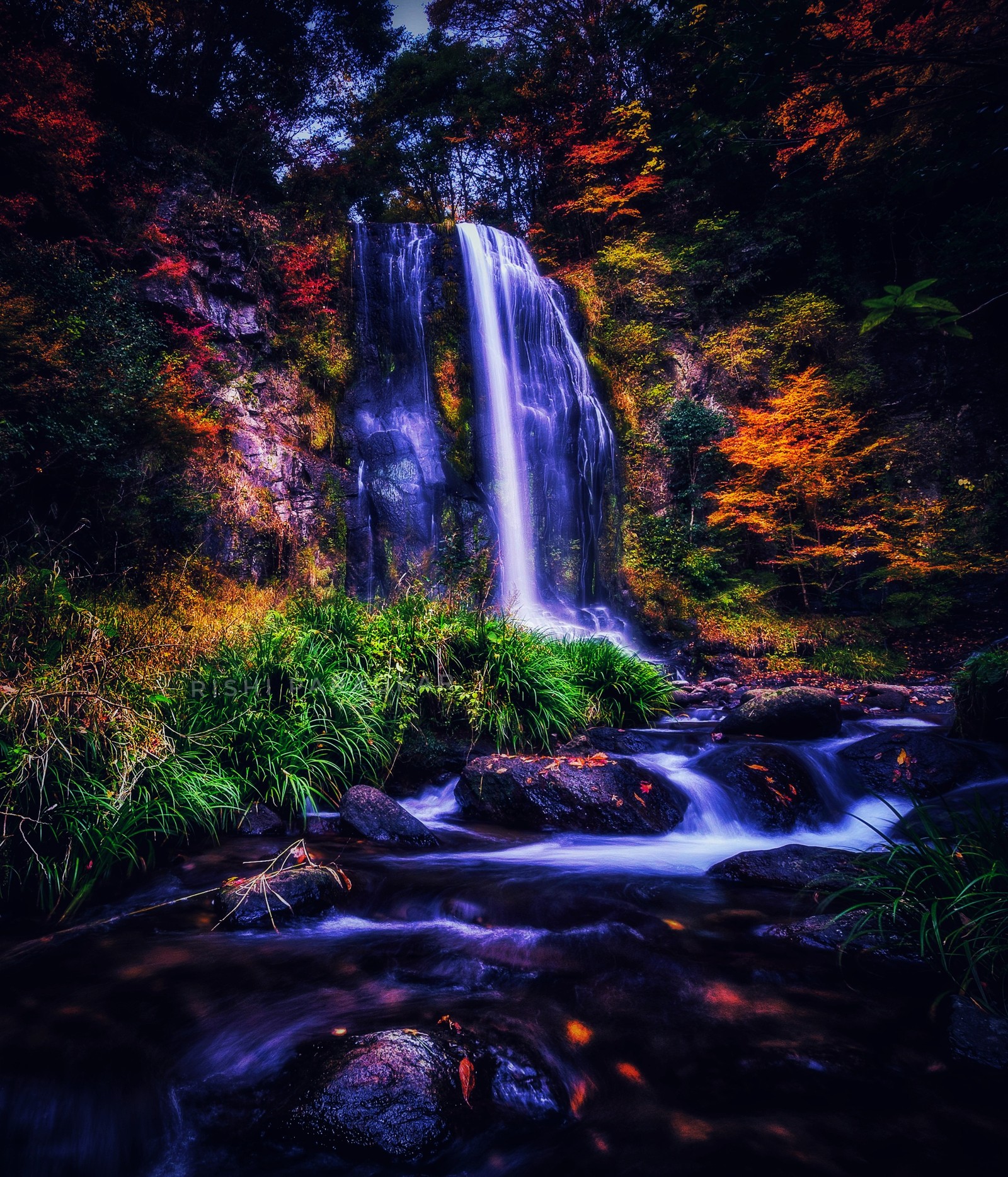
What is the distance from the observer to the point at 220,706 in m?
4.92

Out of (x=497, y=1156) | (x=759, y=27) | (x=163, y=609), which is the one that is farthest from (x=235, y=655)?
(x=759, y=27)

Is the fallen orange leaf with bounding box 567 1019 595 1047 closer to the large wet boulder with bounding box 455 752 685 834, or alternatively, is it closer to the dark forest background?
the large wet boulder with bounding box 455 752 685 834

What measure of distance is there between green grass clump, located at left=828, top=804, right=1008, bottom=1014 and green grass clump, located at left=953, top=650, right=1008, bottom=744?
165 inches

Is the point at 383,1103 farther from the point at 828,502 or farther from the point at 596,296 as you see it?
the point at 596,296

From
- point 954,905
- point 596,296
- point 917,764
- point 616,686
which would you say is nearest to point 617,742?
point 616,686

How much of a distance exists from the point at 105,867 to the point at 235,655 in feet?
7.67

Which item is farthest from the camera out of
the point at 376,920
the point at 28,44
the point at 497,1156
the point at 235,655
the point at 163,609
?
the point at 28,44

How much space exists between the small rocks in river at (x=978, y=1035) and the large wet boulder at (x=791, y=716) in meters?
5.01

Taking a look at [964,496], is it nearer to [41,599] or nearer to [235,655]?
[235,655]

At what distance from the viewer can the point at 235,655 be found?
5414 millimetres

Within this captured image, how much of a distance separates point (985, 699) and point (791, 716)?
187cm

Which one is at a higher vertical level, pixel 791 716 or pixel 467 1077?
pixel 467 1077

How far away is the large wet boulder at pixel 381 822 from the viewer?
172 inches

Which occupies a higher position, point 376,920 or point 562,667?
point 562,667
